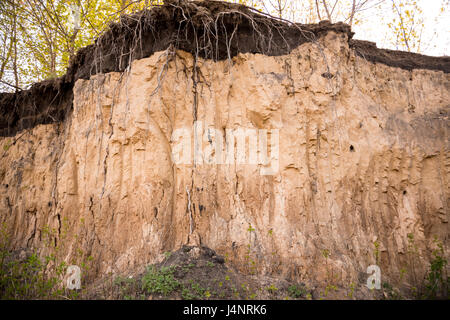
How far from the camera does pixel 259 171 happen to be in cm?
577

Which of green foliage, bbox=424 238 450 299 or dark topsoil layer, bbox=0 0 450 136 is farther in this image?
dark topsoil layer, bbox=0 0 450 136

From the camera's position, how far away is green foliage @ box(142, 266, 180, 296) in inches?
168

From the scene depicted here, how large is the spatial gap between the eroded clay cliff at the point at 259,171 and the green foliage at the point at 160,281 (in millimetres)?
572

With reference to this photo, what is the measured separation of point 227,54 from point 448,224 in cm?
539

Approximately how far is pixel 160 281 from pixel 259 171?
246cm

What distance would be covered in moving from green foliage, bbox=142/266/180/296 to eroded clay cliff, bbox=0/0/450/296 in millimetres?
572

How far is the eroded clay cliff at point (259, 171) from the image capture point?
17.7 ft

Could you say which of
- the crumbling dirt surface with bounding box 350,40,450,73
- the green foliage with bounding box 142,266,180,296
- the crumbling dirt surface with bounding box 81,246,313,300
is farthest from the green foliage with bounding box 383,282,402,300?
the crumbling dirt surface with bounding box 350,40,450,73

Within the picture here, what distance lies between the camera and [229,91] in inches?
239

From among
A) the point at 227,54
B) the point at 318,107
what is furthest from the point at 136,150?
the point at 318,107

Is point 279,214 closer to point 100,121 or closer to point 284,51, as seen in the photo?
point 284,51

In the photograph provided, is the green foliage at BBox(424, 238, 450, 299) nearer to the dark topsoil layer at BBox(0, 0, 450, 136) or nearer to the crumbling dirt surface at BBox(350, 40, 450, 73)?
the crumbling dirt surface at BBox(350, 40, 450, 73)

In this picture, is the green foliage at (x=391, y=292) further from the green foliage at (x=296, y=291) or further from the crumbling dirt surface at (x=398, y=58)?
the crumbling dirt surface at (x=398, y=58)

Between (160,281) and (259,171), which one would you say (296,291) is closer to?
(160,281)
